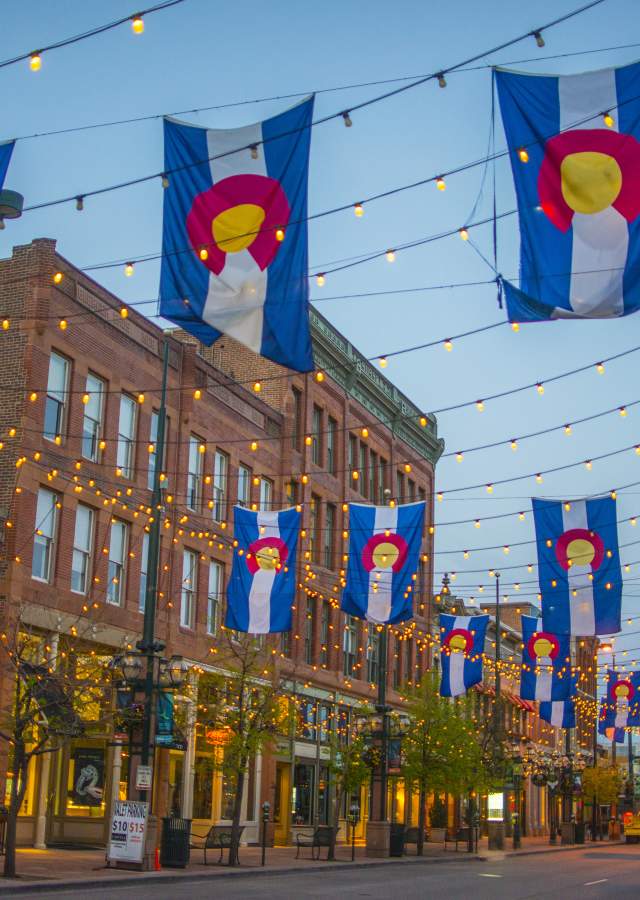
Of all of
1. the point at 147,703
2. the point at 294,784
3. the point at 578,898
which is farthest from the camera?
the point at 294,784

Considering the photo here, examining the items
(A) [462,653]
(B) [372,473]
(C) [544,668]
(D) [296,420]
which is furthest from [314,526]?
(C) [544,668]

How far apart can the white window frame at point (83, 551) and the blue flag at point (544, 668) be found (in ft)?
54.3

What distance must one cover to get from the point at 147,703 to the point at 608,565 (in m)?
11.8

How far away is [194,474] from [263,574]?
8.96 m

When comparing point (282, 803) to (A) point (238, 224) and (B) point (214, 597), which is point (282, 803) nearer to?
(B) point (214, 597)

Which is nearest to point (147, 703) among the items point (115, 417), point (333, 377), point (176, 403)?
point (115, 417)

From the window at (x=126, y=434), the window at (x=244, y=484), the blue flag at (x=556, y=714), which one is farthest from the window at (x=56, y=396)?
the blue flag at (x=556, y=714)

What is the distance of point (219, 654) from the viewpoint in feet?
123

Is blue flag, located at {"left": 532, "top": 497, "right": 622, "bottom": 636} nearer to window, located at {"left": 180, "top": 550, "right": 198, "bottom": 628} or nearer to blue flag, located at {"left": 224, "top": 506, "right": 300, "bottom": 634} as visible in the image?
blue flag, located at {"left": 224, "top": 506, "right": 300, "bottom": 634}

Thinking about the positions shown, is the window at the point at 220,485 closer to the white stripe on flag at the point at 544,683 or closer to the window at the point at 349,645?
the window at the point at 349,645

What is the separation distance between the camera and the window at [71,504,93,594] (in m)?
32.3

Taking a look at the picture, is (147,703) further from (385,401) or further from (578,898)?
(385,401)

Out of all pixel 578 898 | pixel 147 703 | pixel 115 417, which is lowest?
pixel 578 898

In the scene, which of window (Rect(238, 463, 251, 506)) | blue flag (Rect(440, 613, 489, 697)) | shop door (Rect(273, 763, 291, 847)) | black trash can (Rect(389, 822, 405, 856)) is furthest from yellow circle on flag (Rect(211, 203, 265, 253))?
shop door (Rect(273, 763, 291, 847))
